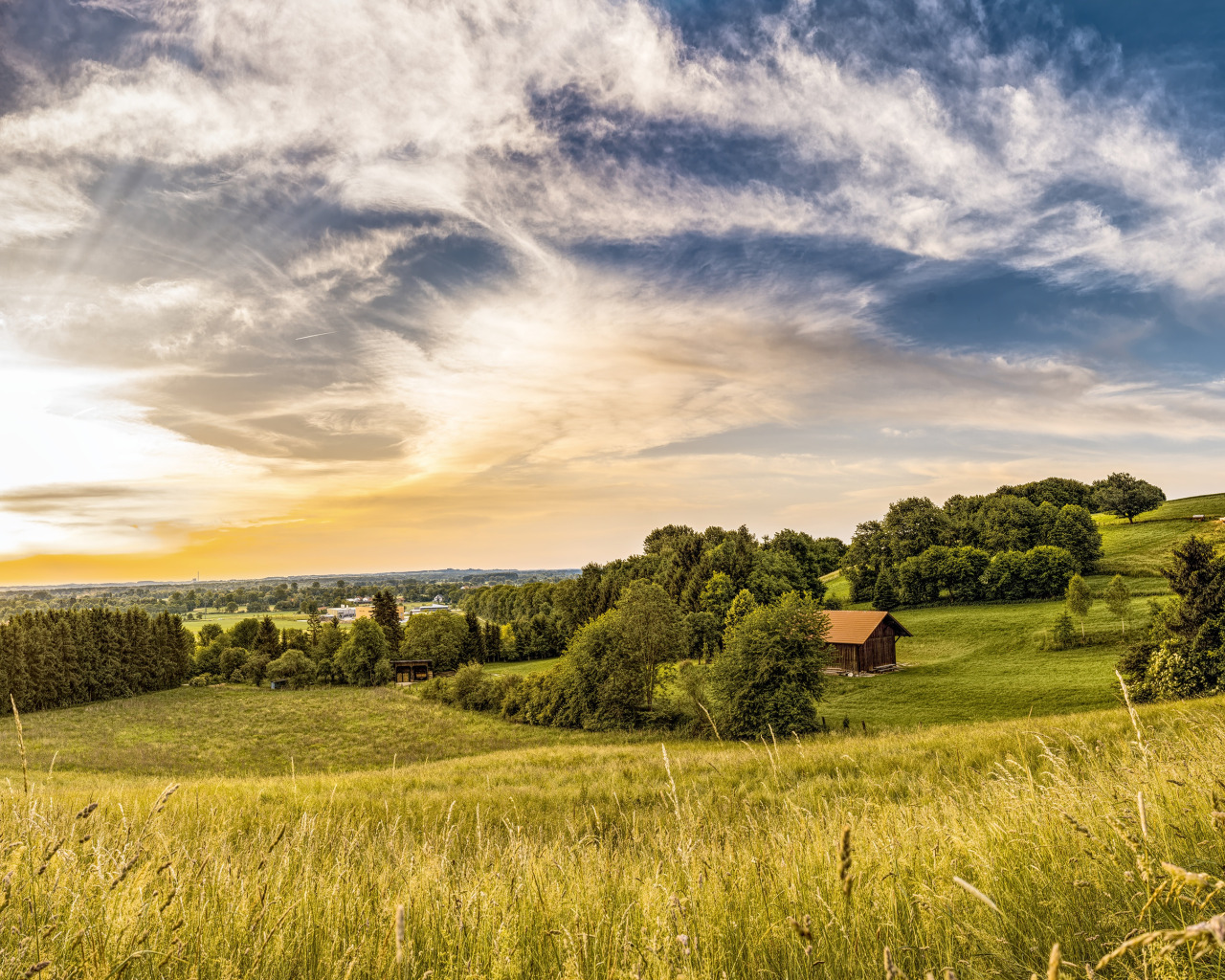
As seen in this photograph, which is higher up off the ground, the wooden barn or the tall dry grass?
the tall dry grass

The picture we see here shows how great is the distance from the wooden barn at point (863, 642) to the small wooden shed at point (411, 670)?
185ft

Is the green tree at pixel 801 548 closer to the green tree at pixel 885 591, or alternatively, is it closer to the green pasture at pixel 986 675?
the green tree at pixel 885 591

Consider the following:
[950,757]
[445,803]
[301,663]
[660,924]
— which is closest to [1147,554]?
[950,757]

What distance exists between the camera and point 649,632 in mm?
44000

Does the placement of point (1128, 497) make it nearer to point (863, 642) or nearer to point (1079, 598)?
point (1079, 598)

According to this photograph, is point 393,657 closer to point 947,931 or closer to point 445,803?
point 445,803

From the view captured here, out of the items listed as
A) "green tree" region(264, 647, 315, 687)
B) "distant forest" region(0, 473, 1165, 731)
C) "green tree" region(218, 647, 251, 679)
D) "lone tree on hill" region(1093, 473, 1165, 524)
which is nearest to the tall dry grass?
"distant forest" region(0, 473, 1165, 731)

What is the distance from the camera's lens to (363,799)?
10.6 m

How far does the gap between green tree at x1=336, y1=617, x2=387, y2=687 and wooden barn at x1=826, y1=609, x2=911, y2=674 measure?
6336cm

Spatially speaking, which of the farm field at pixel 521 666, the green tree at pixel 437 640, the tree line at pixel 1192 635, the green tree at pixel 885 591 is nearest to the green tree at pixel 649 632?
the tree line at pixel 1192 635

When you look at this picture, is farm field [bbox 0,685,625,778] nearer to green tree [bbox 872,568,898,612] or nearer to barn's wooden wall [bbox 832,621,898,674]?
barn's wooden wall [bbox 832,621,898,674]

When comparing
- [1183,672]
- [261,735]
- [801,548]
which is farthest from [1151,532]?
[261,735]

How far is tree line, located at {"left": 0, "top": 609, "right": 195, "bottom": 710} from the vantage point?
65688mm

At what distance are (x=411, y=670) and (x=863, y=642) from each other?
60943 mm
